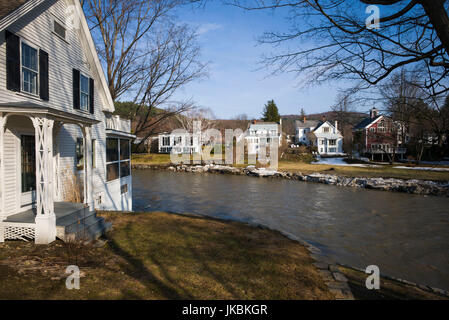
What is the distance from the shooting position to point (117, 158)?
13.2 metres

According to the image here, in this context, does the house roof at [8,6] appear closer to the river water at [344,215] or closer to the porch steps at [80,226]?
the porch steps at [80,226]

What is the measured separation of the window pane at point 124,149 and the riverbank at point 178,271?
7222 mm

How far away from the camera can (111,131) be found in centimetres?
1218

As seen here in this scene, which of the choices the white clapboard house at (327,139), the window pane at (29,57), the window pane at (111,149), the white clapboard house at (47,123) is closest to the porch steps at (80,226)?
the white clapboard house at (47,123)

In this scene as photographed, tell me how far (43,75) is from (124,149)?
21.2ft

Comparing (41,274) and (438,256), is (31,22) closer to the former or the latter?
(41,274)

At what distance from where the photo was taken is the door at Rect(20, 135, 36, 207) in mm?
7105

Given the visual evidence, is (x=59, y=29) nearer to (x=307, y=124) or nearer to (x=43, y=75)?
(x=43, y=75)

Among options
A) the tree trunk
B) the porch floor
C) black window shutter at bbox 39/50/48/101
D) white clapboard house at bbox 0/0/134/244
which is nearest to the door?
white clapboard house at bbox 0/0/134/244

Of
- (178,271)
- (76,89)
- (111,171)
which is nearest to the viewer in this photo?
(178,271)

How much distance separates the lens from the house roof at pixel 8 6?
20.5ft

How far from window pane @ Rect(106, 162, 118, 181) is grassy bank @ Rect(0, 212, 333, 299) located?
535cm

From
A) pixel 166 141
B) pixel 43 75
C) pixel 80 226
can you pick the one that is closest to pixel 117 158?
pixel 43 75
